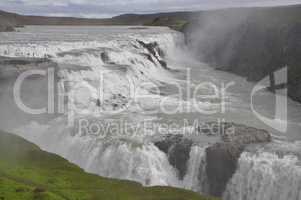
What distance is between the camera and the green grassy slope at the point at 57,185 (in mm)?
22531

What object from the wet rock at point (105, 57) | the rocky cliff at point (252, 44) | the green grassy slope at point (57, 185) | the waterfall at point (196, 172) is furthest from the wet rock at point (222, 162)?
the wet rock at point (105, 57)

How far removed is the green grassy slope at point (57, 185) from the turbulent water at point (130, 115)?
5.25m

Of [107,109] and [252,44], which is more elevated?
[252,44]

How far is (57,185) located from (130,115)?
1727 cm

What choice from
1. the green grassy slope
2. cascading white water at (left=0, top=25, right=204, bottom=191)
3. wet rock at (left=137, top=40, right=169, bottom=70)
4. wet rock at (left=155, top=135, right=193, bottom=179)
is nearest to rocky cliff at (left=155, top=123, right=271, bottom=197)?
wet rock at (left=155, top=135, right=193, bottom=179)

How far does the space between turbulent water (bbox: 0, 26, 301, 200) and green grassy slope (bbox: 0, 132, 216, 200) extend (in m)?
5.25

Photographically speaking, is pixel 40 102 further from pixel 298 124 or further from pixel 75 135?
pixel 298 124

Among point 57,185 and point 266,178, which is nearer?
point 57,185

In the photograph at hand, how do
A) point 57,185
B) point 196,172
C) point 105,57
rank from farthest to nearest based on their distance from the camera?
point 105,57 < point 196,172 < point 57,185

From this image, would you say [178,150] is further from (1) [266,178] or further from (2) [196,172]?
(1) [266,178]

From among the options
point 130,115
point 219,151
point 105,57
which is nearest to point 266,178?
point 219,151

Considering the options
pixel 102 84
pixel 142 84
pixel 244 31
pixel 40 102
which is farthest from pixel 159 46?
pixel 40 102

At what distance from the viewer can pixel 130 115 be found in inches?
1614

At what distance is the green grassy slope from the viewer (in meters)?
22.5
